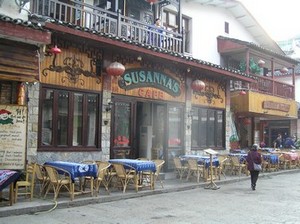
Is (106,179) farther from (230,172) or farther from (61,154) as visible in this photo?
(230,172)

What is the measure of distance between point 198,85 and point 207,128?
2336mm

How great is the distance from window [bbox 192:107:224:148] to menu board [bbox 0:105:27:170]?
846 cm

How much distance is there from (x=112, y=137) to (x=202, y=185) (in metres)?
3.33

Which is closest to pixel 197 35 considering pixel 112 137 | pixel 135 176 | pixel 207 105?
pixel 207 105

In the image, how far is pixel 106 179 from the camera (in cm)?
1080

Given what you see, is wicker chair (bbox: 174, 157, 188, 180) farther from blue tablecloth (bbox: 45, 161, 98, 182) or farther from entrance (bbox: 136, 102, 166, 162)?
blue tablecloth (bbox: 45, 161, 98, 182)

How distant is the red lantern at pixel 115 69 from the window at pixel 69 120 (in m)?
0.87

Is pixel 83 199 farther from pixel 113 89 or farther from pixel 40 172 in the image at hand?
pixel 113 89

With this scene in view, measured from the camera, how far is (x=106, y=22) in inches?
491

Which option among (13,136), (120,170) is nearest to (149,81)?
(120,170)

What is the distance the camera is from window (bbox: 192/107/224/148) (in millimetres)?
15905

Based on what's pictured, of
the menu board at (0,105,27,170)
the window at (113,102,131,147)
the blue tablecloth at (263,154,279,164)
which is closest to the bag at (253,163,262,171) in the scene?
the window at (113,102,131,147)

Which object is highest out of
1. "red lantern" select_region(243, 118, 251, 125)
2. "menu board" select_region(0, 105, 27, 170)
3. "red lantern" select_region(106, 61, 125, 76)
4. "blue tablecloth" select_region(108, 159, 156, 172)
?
"red lantern" select_region(106, 61, 125, 76)

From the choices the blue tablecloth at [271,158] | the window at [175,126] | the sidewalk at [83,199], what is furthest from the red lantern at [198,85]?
the blue tablecloth at [271,158]
